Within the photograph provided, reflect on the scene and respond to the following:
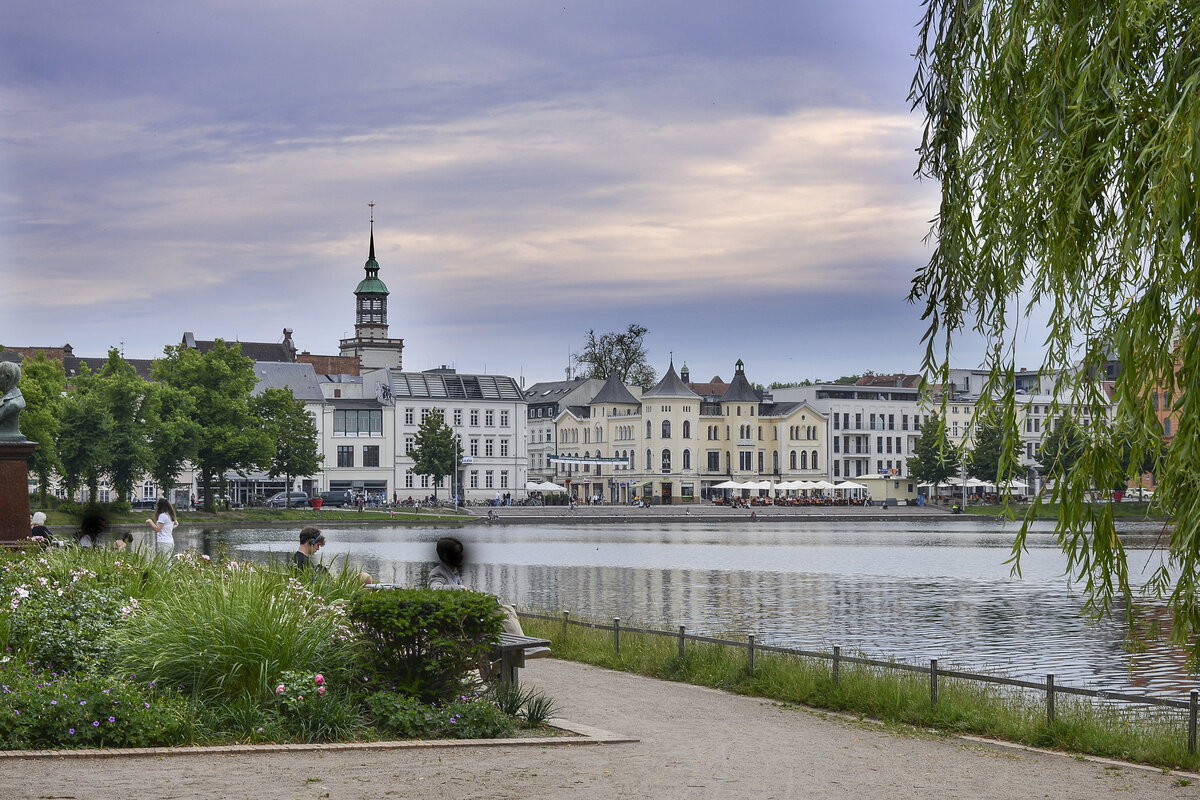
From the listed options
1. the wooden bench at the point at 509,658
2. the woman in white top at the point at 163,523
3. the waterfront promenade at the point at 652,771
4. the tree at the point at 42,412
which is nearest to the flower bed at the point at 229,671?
the wooden bench at the point at 509,658

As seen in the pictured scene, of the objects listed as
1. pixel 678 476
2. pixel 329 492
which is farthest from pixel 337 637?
pixel 678 476

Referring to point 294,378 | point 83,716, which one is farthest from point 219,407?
point 83,716

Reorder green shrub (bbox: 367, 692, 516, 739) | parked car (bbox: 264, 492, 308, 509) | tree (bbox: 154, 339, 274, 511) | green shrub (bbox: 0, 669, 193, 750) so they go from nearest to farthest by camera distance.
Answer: green shrub (bbox: 0, 669, 193, 750)
green shrub (bbox: 367, 692, 516, 739)
tree (bbox: 154, 339, 274, 511)
parked car (bbox: 264, 492, 308, 509)

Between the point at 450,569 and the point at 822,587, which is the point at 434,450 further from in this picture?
the point at 450,569

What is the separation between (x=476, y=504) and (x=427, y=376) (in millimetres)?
14959

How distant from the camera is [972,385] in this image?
165625 mm

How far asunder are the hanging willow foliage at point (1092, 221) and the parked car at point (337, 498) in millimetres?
104449

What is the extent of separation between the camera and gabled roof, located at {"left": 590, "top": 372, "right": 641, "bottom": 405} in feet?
459

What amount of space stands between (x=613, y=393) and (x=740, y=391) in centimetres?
1480

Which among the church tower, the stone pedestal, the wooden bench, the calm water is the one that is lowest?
the calm water

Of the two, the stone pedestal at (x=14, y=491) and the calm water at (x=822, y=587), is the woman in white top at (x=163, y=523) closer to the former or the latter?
the calm water at (x=822, y=587)

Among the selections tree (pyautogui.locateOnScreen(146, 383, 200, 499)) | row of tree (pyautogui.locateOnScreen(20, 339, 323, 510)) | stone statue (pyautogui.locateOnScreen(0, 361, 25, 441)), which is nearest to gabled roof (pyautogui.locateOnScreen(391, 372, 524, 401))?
row of tree (pyautogui.locateOnScreen(20, 339, 323, 510))

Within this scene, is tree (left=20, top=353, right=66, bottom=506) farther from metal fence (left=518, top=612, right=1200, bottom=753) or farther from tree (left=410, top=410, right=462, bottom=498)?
metal fence (left=518, top=612, right=1200, bottom=753)

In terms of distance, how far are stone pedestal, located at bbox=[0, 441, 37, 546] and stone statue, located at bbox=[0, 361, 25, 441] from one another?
0.33 m
